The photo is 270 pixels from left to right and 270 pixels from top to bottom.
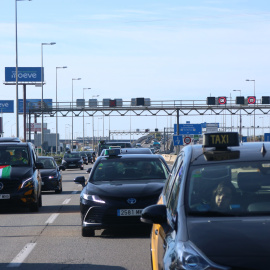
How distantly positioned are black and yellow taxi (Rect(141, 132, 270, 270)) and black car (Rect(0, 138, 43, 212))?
37.0 ft

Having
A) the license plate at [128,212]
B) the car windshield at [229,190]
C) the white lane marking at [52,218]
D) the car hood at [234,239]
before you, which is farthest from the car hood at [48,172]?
the car hood at [234,239]

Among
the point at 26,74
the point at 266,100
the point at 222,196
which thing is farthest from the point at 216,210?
the point at 26,74

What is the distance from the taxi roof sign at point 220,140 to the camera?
6836 mm

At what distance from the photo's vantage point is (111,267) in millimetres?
9398

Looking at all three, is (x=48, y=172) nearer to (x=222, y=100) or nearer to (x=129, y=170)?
(x=129, y=170)

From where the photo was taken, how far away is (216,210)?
6.04 metres

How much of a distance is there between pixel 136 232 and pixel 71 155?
4595 centimetres

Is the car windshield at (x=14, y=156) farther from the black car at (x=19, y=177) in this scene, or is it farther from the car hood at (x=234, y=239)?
the car hood at (x=234, y=239)

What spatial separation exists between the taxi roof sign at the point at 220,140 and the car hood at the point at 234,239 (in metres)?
1.19

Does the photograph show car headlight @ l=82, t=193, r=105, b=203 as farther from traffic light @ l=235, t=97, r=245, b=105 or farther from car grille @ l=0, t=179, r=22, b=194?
traffic light @ l=235, t=97, r=245, b=105

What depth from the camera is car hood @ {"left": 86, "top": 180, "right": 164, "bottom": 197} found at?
12.4m

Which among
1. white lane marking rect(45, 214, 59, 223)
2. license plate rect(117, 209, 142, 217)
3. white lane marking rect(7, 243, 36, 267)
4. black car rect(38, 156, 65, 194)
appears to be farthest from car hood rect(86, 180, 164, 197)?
black car rect(38, 156, 65, 194)

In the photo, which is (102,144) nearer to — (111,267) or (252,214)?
(111,267)

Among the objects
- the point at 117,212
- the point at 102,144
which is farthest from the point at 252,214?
the point at 102,144
